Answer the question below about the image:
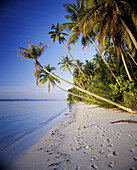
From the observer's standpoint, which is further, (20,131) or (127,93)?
(127,93)

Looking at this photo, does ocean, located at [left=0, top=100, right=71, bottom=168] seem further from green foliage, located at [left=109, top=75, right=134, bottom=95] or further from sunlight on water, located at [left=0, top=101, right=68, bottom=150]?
green foliage, located at [left=109, top=75, right=134, bottom=95]

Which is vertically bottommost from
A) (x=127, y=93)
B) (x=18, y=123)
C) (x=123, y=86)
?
(x=18, y=123)

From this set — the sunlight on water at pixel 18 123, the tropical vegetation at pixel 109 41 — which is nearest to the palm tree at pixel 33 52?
the tropical vegetation at pixel 109 41

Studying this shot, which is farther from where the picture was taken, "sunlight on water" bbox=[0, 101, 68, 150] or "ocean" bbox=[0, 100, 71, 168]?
"sunlight on water" bbox=[0, 101, 68, 150]

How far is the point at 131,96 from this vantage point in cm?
765

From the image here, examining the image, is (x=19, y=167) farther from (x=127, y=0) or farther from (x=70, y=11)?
(x=70, y=11)

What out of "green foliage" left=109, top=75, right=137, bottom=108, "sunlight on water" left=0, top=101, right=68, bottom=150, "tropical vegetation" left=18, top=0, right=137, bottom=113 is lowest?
"sunlight on water" left=0, top=101, right=68, bottom=150

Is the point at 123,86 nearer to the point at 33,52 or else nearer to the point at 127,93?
the point at 127,93

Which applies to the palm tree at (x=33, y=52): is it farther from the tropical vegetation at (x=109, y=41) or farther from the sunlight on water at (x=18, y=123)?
the sunlight on water at (x=18, y=123)

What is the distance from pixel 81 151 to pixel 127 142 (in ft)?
5.25

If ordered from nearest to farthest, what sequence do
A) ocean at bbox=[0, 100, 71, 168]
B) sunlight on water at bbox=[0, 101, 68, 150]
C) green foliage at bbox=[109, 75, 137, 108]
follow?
ocean at bbox=[0, 100, 71, 168]
sunlight on water at bbox=[0, 101, 68, 150]
green foliage at bbox=[109, 75, 137, 108]

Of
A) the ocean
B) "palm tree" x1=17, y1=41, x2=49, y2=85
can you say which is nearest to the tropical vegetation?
"palm tree" x1=17, y1=41, x2=49, y2=85

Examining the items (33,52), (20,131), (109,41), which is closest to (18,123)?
(20,131)

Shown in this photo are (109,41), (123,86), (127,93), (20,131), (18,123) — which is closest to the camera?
(20,131)
